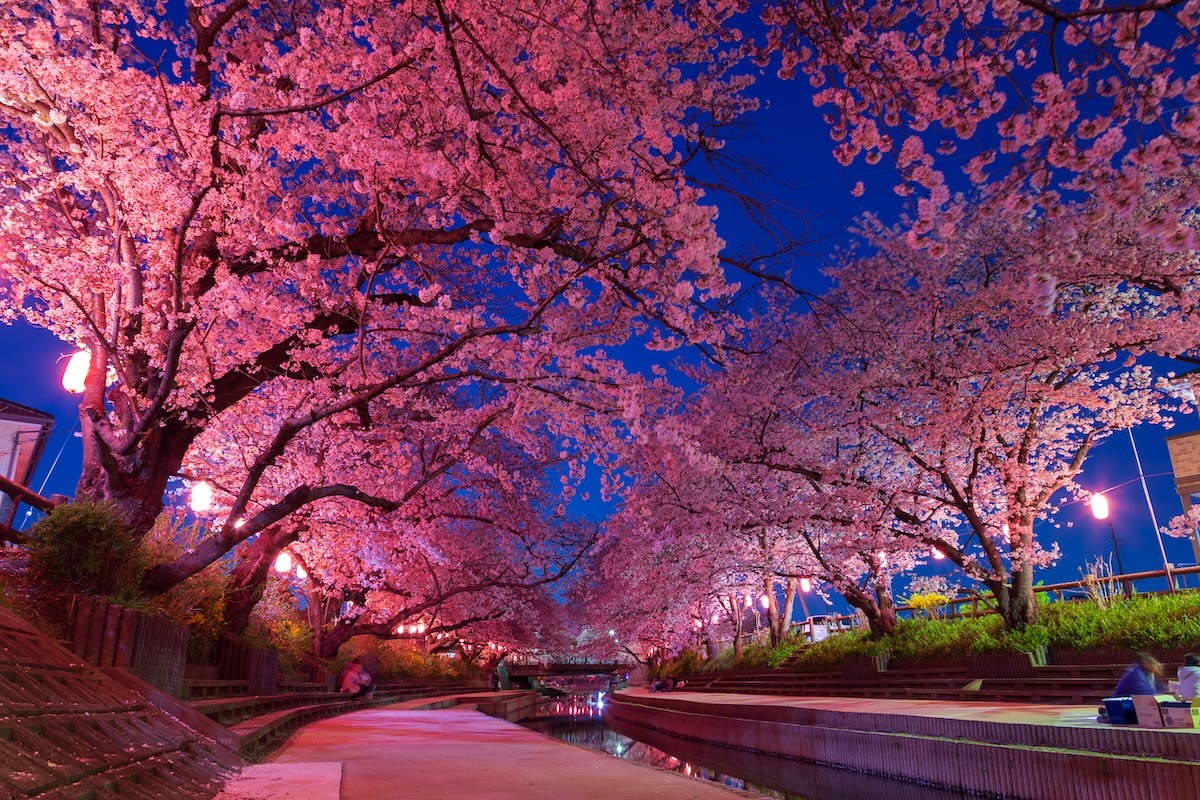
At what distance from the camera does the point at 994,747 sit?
8.06 metres

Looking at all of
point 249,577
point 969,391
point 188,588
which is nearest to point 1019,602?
point 969,391

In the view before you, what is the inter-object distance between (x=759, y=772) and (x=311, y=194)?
1278 centimetres

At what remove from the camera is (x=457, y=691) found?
38906 mm

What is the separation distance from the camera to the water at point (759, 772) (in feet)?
31.9

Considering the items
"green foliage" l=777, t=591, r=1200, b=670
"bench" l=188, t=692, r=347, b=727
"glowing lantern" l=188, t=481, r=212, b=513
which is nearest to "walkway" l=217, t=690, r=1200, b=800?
"bench" l=188, t=692, r=347, b=727

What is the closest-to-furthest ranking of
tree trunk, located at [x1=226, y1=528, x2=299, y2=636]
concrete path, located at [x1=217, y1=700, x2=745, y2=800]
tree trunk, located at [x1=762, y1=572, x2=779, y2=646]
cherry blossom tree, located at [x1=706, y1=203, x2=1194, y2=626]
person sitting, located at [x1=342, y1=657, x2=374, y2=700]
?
concrete path, located at [x1=217, y1=700, x2=745, y2=800] → tree trunk, located at [x1=226, y1=528, x2=299, y2=636] → cherry blossom tree, located at [x1=706, y1=203, x2=1194, y2=626] → person sitting, located at [x1=342, y1=657, x2=374, y2=700] → tree trunk, located at [x1=762, y1=572, x2=779, y2=646]

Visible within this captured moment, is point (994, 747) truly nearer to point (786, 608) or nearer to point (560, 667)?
point (786, 608)

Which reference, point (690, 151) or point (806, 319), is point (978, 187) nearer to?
point (806, 319)

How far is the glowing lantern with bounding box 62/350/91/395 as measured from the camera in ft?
31.2

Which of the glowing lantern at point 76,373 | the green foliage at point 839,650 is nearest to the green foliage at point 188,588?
the glowing lantern at point 76,373

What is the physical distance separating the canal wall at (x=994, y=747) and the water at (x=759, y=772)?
0.17 metres

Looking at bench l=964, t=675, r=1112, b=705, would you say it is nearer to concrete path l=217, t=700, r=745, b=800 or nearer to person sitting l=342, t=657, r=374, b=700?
concrete path l=217, t=700, r=745, b=800

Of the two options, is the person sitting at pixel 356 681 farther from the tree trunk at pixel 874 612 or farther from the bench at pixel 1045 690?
the bench at pixel 1045 690

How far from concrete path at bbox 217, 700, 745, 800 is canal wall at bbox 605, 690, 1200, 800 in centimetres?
379
